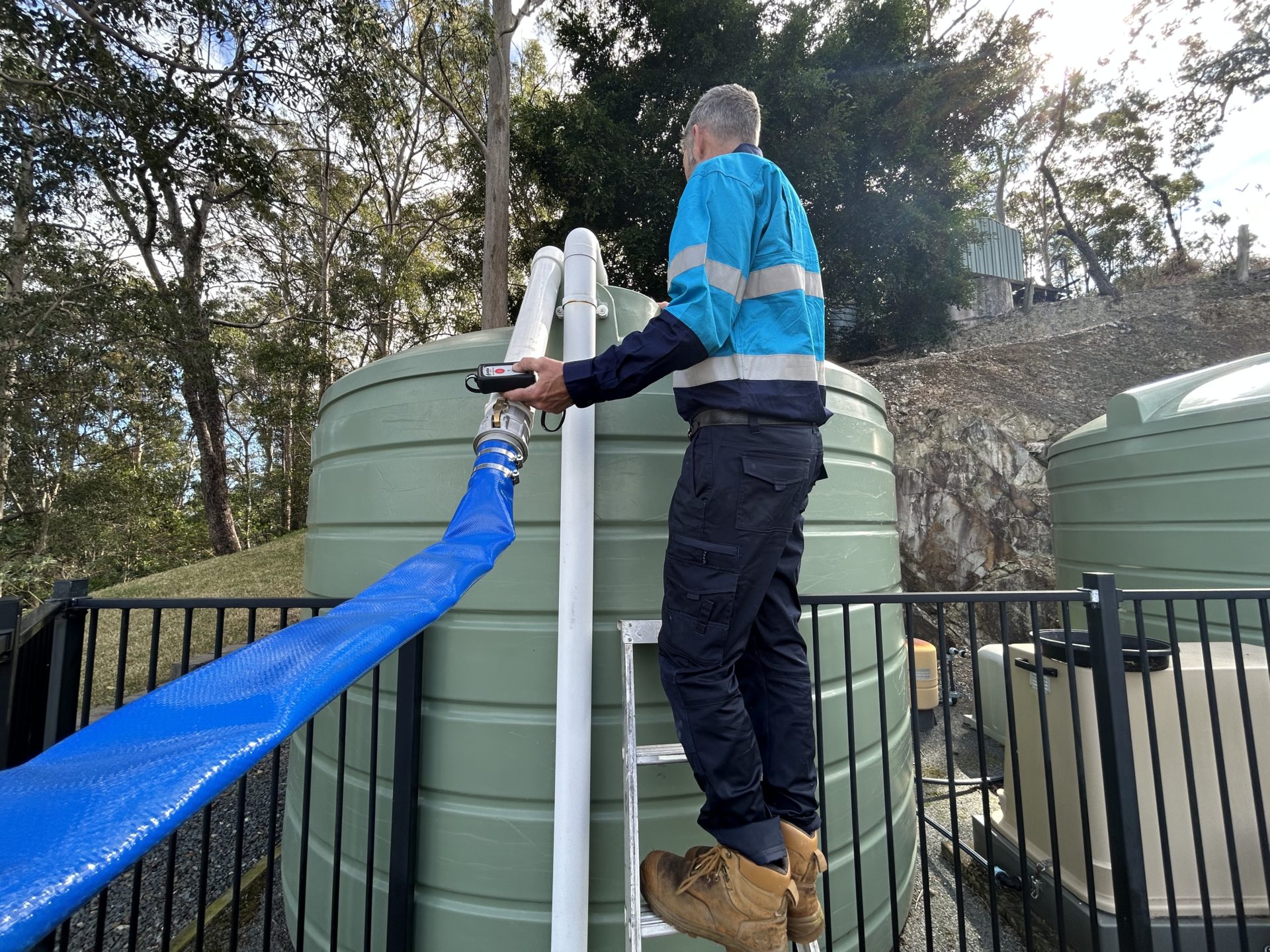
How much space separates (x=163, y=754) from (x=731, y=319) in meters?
1.26

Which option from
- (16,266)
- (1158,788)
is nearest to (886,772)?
→ (1158,788)

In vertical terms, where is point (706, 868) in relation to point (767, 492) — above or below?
below

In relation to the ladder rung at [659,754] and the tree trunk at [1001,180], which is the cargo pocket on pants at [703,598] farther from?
the tree trunk at [1001,180]

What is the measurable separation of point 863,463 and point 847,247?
34.3 ft

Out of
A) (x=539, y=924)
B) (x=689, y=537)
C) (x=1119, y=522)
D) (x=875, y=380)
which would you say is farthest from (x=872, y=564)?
(x=875, y=380)

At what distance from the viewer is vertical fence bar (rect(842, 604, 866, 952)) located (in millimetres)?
1941

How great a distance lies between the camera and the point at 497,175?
779 cm

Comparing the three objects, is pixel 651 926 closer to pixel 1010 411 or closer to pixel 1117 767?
pixel 1117 767

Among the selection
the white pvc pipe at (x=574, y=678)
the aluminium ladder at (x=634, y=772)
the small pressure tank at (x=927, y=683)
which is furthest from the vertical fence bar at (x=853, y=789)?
the small pressure tank at (x=927, y=683)

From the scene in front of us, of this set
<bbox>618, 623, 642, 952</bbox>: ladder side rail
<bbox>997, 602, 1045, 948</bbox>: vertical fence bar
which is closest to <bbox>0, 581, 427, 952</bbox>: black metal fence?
<bbox>618, 623, 642, 952</bbox>: ladder side rail

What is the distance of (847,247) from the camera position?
11.3 metres

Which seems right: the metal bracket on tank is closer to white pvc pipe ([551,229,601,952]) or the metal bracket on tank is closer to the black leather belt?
white pvc pipe ([551,229,601,952])

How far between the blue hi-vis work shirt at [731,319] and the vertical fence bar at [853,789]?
897 millimetres

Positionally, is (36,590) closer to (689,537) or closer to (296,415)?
(296,415)
